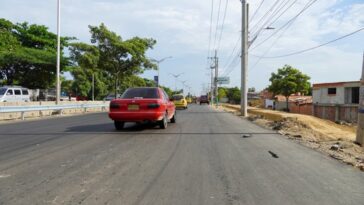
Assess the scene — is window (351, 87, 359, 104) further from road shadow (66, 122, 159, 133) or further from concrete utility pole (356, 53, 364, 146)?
concrete utility pole (356, 53, 364, 146)

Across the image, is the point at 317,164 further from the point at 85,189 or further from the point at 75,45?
the point at 75,45

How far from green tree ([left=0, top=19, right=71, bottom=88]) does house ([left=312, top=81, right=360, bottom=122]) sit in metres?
33.4

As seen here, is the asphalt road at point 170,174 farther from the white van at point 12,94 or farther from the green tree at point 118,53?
the green tree at point 118,53

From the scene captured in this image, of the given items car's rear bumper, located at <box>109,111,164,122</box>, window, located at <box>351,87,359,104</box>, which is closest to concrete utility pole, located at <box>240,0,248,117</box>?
car's rear bumper, located at <box>109,111,164,122</box>

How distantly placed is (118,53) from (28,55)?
1013 cm

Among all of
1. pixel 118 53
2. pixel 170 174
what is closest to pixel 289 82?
pixel 118 53

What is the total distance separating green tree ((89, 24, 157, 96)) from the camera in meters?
48.8

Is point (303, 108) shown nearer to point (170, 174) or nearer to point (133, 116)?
point (133, 116)

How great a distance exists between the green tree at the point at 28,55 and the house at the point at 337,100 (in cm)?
3336

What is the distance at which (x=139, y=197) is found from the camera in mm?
5508

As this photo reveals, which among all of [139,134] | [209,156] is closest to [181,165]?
[209,156]

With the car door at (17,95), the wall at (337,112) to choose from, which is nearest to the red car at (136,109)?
the car door at (17,95)

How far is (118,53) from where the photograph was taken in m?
49.6

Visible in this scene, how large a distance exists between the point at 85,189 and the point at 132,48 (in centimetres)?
4426
